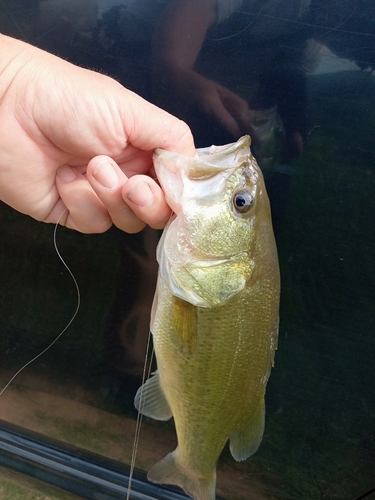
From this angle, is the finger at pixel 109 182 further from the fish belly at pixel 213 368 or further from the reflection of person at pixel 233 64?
the reflection of person at pixel 233 64

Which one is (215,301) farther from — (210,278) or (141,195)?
(141,195)

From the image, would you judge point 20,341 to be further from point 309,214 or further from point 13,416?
point 309,214

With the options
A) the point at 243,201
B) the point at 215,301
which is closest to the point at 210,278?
the point at 215,301

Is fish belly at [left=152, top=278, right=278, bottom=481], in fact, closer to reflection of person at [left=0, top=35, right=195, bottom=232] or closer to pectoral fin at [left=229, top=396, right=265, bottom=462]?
pectoral fin at [left=229, top=396, right=265, bottom=462]

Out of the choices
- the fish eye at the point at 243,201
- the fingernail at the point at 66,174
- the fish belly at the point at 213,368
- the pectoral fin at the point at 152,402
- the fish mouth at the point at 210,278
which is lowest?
the pectoral fin at the point at 152,402

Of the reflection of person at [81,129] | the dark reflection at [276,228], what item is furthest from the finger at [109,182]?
the dark reflection at [276,228]
